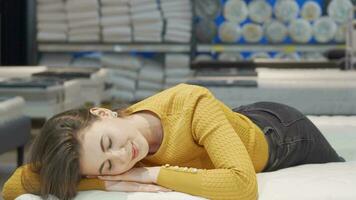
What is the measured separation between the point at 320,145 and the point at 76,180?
100cm

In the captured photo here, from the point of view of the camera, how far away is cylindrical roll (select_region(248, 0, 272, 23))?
7.14m

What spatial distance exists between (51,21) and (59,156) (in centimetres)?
558

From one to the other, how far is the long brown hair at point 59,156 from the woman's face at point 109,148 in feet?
0.08

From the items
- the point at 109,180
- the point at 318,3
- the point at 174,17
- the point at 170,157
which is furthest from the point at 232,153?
the point at 318,3

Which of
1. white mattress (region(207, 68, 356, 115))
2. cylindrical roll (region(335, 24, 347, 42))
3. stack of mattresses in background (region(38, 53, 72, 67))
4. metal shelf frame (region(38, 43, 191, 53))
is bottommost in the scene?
stack of mattresses in background (region(38, 53, 72, 67))

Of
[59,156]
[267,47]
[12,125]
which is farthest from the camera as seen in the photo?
[267,47]

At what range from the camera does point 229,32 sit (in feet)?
23.5

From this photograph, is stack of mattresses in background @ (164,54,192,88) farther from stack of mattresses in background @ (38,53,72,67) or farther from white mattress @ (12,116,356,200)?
white mattress @ (12,116,356,200)

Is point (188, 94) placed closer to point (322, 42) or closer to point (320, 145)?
point (320, 145)

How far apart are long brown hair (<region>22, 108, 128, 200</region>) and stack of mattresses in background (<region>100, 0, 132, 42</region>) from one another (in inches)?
208

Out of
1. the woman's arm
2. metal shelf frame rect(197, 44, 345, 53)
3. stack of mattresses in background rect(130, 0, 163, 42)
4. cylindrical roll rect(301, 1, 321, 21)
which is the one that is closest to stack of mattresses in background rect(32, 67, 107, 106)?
stack of mattresses in background rect(130, 0, 163, 42)

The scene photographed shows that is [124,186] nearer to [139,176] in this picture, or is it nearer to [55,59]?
[139,176]

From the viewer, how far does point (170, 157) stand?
2.04 metres

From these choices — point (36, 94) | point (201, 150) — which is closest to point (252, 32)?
point (36, 94)
